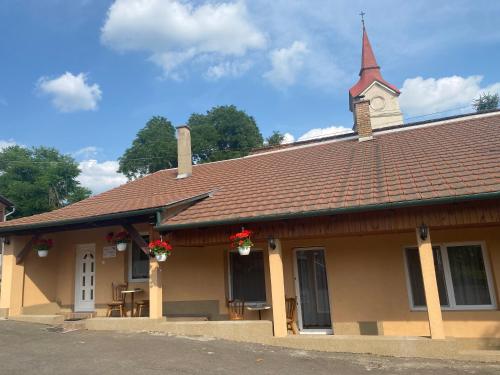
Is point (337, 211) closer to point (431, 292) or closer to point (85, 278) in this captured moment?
point (431, 292)

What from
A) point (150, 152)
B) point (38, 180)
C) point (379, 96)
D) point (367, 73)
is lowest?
point (38, 180)

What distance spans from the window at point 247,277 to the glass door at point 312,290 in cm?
102

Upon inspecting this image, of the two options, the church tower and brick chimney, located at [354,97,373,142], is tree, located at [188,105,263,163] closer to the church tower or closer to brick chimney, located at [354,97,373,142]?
the church tower

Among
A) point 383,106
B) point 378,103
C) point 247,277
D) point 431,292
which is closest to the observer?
point 431,292

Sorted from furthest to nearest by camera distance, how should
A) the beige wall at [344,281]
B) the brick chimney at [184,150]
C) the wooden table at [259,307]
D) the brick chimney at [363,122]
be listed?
the brick chimney at [184,150] → the brick chimney at [363,122] → the wooden table at [259,307] → the beige wall at [344,281]

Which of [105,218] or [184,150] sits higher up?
[184,150]

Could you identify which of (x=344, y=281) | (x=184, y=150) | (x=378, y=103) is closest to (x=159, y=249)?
A: (x=344, y=281)

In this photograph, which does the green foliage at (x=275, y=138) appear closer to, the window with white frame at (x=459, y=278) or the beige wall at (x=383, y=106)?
the beige wall at (x=383, y=106)

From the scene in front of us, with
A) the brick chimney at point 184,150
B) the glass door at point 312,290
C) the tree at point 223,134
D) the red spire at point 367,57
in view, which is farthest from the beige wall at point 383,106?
the glass door at point 312,290

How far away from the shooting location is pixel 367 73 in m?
37.0

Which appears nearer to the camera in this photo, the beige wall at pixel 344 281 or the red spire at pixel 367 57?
the beige wall at pixel 344 281

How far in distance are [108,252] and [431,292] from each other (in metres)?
8.79

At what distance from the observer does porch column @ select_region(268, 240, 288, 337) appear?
7.45m

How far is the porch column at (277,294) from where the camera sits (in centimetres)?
745
